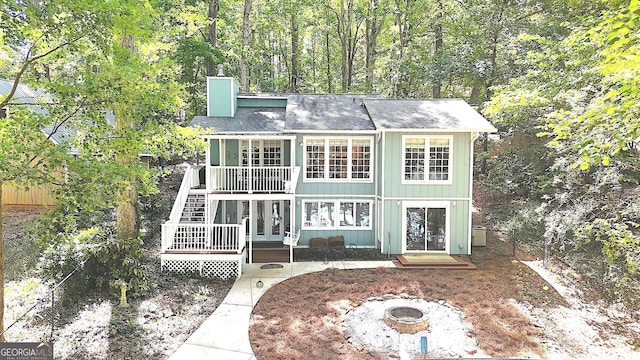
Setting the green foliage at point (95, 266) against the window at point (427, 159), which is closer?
the green foliage at point (95, 266)

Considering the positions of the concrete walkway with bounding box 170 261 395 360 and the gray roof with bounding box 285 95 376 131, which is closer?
the concrete walkway with bounding box 170 261 395 360

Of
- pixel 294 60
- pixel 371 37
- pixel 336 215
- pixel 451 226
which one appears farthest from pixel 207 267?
pixel 294 60

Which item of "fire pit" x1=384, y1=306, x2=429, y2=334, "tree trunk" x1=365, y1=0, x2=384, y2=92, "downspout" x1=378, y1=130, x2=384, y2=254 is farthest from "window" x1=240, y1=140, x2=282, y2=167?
"tree trunk" x1=365, y1=0, x2=384, y2=92

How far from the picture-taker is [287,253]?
45.4ft

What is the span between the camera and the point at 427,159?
44.2 ft

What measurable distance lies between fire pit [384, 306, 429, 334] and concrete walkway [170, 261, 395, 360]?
301cm

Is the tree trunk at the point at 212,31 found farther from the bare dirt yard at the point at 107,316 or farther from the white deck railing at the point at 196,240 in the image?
the bare dirt yard at the point at 107,316

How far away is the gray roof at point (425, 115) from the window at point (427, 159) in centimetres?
52

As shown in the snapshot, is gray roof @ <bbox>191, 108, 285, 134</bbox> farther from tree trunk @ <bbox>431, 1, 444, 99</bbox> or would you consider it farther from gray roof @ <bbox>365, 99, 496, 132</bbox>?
tree trunk @ <bbox>431, 1, 444, 99</bbox>

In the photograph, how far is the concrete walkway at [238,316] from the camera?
714 cm

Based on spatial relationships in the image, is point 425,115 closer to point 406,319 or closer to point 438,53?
point 406,319

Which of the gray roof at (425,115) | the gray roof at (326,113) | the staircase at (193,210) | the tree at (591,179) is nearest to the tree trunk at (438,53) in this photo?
the gray roof at (326,113)

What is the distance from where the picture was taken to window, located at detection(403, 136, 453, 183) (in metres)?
13.5

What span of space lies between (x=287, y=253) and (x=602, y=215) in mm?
9610
